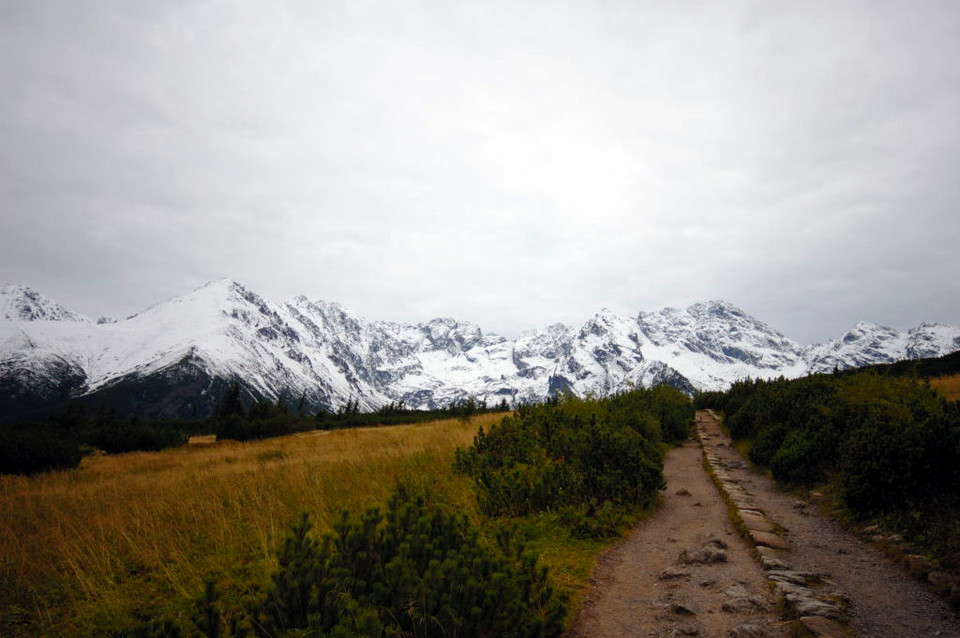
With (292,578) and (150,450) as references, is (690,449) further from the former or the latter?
(150,450)

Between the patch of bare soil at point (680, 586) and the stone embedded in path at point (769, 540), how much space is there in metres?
0.19

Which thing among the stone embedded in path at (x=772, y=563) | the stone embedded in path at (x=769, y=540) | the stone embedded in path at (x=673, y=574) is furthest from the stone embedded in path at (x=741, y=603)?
the stone embedded in path at (x=769, y=540)

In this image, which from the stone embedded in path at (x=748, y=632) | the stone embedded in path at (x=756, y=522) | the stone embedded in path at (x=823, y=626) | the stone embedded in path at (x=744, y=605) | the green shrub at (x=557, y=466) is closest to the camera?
the stone embedded in path at (x=823, y=626)

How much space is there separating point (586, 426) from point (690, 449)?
852cm

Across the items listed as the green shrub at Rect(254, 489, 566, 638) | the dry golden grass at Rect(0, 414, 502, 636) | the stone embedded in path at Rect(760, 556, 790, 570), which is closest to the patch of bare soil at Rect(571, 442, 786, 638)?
the stone embedded in path at Rect(760, 556, 790, 570)

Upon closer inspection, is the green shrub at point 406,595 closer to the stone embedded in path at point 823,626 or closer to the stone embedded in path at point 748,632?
the stone embedded in path at point 748,632

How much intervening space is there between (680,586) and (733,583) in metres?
0.59

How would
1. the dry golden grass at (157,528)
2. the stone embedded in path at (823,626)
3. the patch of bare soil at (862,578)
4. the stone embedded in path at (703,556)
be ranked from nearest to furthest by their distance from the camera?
the stone embedded in path at (823,626) → the patch of bare soil at (862,578) → the dry golden grass at (157,528) → the stone embedded in path at (703,556)

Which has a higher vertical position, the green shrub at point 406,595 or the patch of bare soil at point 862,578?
the green shrub at point 406,595

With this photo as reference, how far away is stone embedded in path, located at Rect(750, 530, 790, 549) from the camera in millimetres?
6598

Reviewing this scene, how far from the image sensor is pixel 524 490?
830cm

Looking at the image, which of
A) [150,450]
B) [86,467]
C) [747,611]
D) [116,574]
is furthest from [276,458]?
[747,611]

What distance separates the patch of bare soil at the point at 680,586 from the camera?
452cm

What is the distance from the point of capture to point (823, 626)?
4105 millimetres
